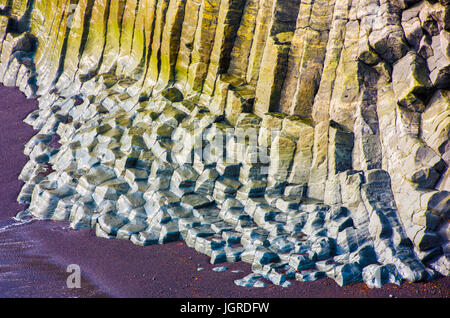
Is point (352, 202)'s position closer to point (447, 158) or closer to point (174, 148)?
point (447, 158)

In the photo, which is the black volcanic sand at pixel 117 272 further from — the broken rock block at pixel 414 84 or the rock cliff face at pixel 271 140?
the broken rock block at pixel 414 84

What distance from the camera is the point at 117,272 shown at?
862 cm

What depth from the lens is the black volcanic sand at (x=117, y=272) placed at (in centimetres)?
786

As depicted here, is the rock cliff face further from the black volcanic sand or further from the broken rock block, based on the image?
the black volcanic sand

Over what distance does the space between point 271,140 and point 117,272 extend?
14.0ft

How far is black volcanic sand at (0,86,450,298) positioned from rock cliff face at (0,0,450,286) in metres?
0.24

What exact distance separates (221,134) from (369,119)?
326 cm

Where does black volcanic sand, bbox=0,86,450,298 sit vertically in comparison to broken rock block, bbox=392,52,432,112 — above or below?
below

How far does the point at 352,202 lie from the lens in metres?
9.15

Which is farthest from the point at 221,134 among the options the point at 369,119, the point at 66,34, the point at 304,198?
the point at 66,34

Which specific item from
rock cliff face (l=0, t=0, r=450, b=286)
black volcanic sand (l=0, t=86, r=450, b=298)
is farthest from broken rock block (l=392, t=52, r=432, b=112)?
black volcanic sand (l=0, t=86, r=450, b=298)

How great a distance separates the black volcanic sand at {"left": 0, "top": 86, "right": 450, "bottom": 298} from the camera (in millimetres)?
7855

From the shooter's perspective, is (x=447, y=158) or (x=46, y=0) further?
(x=46, y=0)
